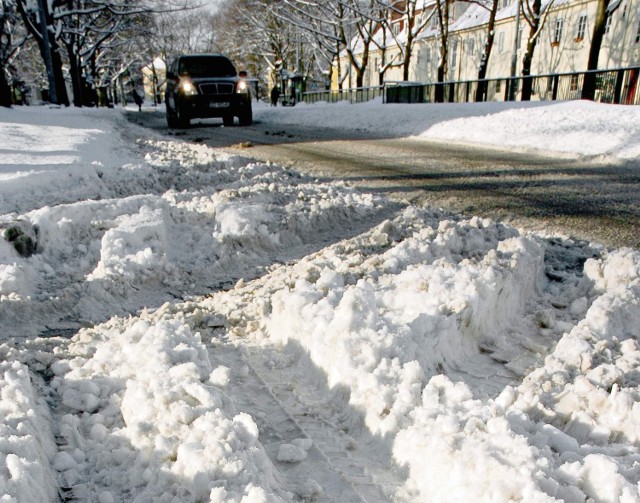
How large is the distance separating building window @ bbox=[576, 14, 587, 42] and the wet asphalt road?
23223mm

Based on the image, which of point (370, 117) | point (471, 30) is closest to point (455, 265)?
point (370, 117)

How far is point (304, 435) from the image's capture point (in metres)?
1.94

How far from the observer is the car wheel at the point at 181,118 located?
1446 cm

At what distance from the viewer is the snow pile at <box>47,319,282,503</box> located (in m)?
1.55

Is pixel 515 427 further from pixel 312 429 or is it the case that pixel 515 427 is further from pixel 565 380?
pixel 312 429

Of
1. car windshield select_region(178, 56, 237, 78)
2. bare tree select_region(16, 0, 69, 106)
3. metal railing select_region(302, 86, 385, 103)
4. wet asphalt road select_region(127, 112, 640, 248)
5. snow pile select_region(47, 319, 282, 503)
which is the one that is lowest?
snow pile select_region(47, 319, 282, 503)

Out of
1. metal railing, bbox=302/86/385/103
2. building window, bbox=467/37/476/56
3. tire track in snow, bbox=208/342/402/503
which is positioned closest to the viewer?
tire track in snow, bbox=208/342/402/503

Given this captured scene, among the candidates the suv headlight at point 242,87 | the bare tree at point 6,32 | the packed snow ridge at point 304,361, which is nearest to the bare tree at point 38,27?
the bare tree at point 6,32

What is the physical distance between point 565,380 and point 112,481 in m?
1.71

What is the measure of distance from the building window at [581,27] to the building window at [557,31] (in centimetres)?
139

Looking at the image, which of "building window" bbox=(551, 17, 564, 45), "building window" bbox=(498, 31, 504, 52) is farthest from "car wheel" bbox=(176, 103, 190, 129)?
"building window" bbox=(498, 31, 504, 52)

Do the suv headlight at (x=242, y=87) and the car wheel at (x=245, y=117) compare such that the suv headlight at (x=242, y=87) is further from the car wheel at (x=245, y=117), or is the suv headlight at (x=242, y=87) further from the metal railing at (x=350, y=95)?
the metal railing at (x=350, y=95)

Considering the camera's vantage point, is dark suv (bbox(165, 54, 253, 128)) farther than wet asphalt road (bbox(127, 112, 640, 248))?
Yes

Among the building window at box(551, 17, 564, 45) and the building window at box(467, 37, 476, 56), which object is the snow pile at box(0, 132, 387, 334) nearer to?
the building window at box(551, 17, 564, 45)
